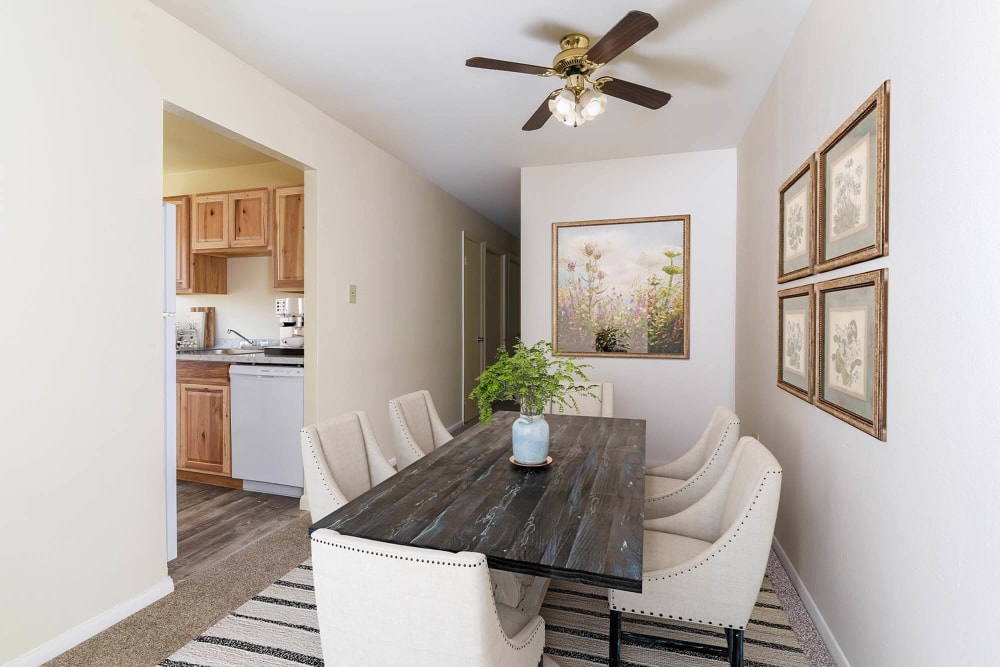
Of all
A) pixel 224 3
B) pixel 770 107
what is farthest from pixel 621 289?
pixel 224 3

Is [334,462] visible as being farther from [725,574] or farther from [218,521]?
[218,521]

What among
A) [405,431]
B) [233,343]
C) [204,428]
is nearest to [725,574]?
[405,431]

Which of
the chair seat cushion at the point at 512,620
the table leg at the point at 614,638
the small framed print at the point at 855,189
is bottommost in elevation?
the table leg at the point at 614,638

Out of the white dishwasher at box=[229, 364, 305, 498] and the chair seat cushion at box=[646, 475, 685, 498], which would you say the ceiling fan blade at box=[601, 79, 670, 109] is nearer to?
the chair seat cushion at box=[646, 475, 685, 498]

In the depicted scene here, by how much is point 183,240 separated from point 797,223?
4.36 meters

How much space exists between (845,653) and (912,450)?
88cm

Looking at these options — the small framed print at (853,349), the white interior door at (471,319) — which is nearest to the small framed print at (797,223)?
the small framed print at (853,349)

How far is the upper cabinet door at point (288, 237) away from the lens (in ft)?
12.8

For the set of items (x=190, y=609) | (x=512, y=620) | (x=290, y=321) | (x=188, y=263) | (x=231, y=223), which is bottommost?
(x=190, y=609)

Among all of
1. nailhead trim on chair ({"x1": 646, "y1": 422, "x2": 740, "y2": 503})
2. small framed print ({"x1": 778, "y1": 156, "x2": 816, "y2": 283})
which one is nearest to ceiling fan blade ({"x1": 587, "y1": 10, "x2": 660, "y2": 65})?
small framed print ({"x1": 778, "y1": 156, "x2": 816, "y2": 283})

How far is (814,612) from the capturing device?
2.10 metres

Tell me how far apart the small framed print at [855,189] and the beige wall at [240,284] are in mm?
4051

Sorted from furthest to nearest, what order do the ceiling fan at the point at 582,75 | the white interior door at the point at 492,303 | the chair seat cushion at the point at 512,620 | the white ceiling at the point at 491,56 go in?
the white interior door at the point at 492,303, the white ceiling at the point at 491,56, the ceiling fan at the point at 582,75, the chair seat cushion at the point at 512,620

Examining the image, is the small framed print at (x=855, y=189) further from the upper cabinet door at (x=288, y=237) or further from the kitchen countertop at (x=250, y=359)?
the upper cabinet door at (x=288, y=237)
